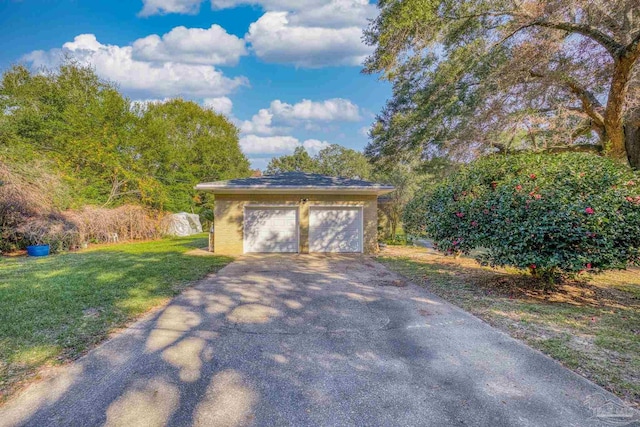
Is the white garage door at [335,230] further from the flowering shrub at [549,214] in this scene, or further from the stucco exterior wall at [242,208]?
the flowering shrub at [549,214]

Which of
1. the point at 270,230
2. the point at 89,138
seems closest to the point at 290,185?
the point at 270,230

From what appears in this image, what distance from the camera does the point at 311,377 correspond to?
2871 mm

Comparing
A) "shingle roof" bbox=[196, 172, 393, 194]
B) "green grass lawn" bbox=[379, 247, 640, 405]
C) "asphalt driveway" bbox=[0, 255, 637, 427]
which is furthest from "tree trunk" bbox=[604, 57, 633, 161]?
"asphalt driveway" bbox=[0, 255, 637, 427]

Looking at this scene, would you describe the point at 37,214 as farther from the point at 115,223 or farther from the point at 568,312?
the point at 568,312

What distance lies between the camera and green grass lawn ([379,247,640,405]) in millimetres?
3086

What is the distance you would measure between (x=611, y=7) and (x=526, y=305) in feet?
22.5

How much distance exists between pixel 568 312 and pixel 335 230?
754 cm

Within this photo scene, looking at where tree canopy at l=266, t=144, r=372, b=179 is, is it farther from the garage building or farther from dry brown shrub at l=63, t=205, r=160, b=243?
the garage building

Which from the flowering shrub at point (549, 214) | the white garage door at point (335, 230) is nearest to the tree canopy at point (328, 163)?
the white garage door at point (335, 230)

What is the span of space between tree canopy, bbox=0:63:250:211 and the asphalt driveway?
12.4 meters

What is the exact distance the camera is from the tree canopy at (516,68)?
22.6 ft

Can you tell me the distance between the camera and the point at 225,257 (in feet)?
33.3

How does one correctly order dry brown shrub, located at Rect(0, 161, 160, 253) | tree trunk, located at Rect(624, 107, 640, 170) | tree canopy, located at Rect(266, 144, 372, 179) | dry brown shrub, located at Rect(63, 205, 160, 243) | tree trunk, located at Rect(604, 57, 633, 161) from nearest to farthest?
tree trunk, located at Rect(604, 57, 633, 161) → tree trunk, located at Rect(624, 107, 640, 170) → dry brown shrub, located at Rect(0, 161, 160, 253) → dry brown shrub, located at Rect(63, 205, 160, 243) → tree canopy, located at Rect(266, 144, 372, 179)
